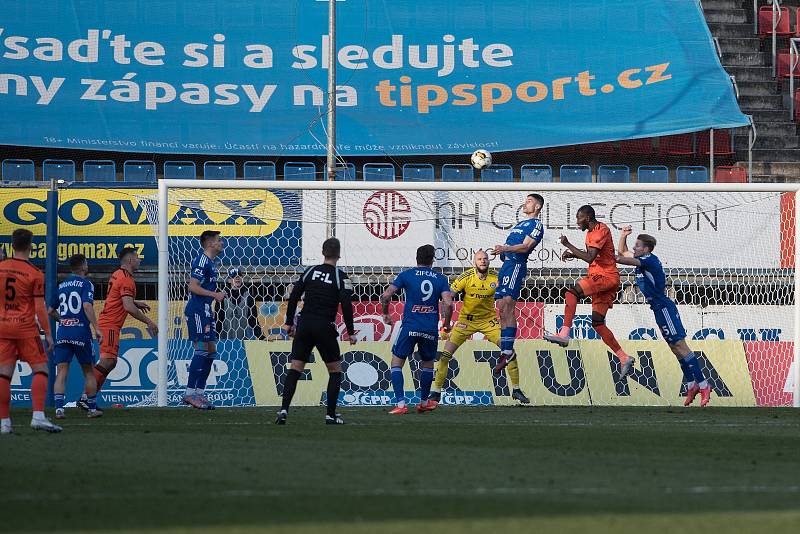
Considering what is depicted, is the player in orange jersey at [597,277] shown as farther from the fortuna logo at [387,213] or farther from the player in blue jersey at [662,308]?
the fortuna logo at [387,213]

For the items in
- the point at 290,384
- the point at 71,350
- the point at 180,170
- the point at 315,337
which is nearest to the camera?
the point at 315,337

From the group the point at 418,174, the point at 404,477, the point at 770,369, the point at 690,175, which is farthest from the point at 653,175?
the point at 404,477

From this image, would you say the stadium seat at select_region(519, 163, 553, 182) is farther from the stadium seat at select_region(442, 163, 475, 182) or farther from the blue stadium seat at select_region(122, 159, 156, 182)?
the blue stadium seat at select_region(122, 159, 156, 182)

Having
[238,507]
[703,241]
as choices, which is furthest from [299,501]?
[703,241]

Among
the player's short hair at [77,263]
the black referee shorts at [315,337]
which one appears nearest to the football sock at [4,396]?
the black referee shorts at [315,337]

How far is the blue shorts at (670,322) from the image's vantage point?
48.9 feet

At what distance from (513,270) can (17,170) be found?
45.6 feet

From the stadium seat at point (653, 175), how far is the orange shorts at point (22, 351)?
16.9 m

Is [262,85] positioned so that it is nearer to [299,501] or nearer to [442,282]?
[442,282]

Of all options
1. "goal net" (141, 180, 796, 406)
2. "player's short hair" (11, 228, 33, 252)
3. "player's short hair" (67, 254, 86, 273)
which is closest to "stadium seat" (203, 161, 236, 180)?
"goal net" (141, 180, 796, 406)

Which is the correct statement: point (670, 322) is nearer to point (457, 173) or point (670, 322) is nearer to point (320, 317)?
point (320, 317)

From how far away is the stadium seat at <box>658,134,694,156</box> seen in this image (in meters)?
26.9

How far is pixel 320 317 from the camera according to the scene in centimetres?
1184

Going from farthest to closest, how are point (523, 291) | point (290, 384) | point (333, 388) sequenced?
point (523, 291) < point (333, 388) < point (290, 384)
